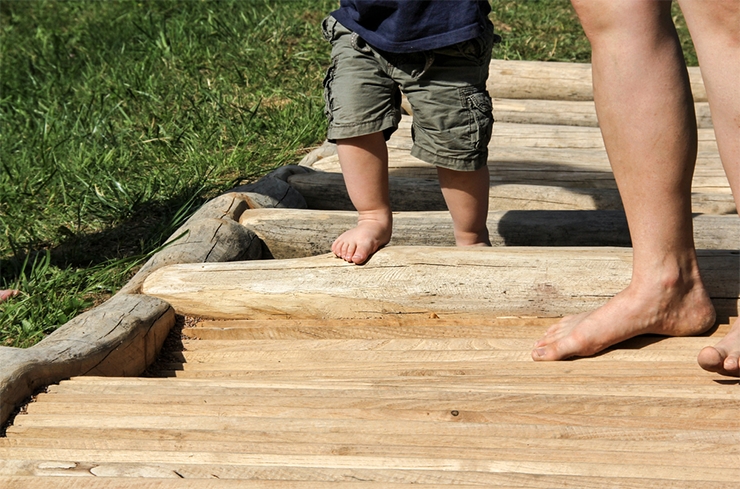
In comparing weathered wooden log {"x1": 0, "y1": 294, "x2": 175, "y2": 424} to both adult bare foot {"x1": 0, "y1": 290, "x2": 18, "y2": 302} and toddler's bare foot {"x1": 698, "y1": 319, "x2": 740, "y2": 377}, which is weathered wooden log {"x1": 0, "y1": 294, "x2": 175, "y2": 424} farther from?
toddler's bare foot {"x1": 698, "y1": 319, "x2": 740, "y2": 377}

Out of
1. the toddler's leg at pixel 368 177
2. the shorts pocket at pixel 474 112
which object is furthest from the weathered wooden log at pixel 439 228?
the shorts pocket at pixel 474 112

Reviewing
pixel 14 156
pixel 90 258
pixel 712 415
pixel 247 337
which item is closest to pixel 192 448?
pixel 247 337

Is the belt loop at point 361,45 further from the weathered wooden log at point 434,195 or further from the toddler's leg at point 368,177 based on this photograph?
the weathered wooden log at point 434,195

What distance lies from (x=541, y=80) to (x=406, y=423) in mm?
3698

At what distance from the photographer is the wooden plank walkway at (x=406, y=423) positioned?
1.46m

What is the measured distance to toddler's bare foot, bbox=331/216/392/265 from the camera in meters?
2.44

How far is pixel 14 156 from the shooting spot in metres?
4.40

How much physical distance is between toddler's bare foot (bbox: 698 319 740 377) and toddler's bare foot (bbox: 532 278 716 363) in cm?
18

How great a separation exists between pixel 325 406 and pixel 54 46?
16.6 feet

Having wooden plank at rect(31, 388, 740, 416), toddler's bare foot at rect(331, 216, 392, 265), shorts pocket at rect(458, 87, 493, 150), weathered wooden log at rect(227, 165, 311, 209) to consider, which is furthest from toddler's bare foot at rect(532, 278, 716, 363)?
weathered wooden log at rect(227, 165, 311, 209)

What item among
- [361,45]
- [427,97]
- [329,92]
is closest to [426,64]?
[427,97]

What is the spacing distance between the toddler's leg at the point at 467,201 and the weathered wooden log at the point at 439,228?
15 cm

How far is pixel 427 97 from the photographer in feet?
8.54

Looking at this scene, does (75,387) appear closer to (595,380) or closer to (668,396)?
(595,380)
